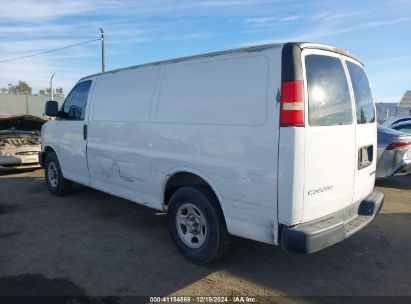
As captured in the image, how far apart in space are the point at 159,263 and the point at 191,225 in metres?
0.55

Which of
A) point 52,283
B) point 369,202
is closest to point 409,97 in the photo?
point 369,202

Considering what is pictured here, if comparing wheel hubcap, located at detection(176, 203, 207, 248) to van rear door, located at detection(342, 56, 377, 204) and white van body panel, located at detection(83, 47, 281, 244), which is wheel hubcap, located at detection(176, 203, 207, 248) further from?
van rear door, located at detection(342, 56, 377, 204)

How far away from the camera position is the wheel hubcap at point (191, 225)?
4012mm

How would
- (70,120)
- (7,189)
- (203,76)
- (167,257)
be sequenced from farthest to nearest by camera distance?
(7,189) → (70,120) → (167,257) → (203,76)

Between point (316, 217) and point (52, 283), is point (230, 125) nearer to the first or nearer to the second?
point (316, 217)

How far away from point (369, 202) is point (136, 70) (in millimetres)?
3289

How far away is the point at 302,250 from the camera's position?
305cm

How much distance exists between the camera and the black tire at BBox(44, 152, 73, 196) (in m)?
6.89

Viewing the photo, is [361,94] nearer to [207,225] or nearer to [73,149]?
[207,225]

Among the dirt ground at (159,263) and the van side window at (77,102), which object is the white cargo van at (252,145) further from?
the van side window at (77,102)

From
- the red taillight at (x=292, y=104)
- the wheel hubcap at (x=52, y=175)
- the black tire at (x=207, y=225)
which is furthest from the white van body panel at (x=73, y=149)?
the red taillight at (x=292, y=104)

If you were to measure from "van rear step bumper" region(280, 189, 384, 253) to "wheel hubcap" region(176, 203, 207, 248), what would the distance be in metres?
1.09

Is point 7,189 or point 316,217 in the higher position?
point 316,217

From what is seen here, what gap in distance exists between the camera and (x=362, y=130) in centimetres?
382
